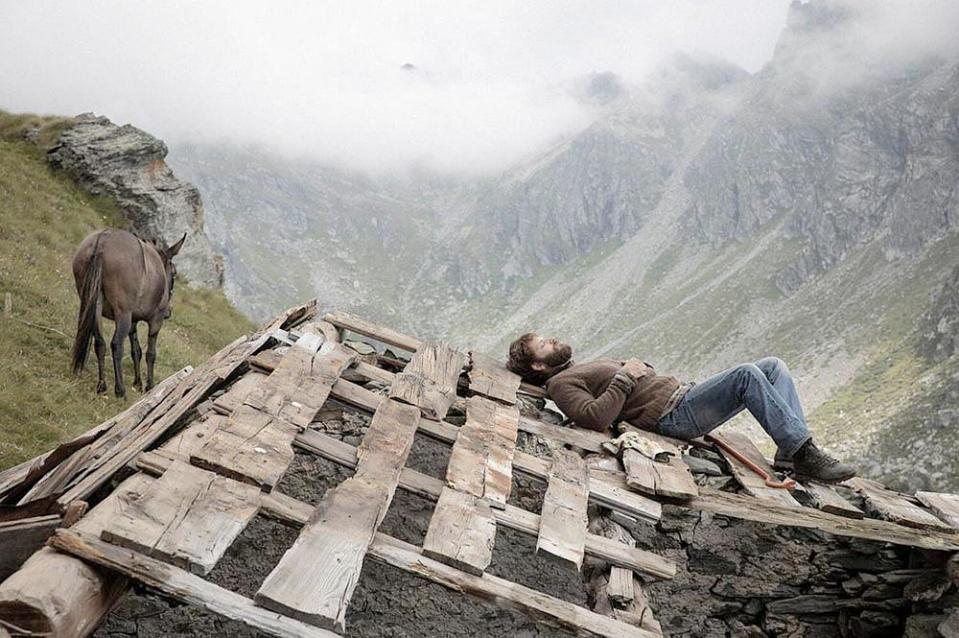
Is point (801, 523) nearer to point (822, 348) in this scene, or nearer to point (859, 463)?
point (859, 463)

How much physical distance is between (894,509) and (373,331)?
5.76 metres

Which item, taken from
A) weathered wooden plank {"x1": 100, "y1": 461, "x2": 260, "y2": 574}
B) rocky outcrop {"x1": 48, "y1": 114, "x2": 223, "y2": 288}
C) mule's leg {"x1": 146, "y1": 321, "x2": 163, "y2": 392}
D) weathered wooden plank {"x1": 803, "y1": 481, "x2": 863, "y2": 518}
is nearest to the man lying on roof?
weathered wooden plank {"x1": 803, "y1": 481, "x2": 863, "y2": 518}

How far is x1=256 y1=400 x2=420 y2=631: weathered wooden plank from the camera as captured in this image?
3.09 metres

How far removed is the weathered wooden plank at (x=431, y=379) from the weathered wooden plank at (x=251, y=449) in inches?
52.1

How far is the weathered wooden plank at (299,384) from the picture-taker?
16.9 ft

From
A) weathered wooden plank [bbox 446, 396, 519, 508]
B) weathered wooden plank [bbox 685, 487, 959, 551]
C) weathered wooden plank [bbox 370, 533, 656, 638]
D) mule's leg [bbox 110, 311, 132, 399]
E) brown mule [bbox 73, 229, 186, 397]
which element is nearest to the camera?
weathered wooden plank [bbox 370, 533, 656, 638]

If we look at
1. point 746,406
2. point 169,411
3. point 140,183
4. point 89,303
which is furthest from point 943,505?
point 140,183

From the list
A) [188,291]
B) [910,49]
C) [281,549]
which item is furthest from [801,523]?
[910,49]

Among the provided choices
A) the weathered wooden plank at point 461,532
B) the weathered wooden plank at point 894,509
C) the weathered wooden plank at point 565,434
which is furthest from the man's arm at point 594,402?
the weathered wooden plank at point 894,509

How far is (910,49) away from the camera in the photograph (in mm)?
156750

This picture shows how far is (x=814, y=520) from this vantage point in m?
5.59

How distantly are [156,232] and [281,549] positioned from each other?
18.0 m

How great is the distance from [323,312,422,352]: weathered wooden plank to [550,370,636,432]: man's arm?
6.11ft

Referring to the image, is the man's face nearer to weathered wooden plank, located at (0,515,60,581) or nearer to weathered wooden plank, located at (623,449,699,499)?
weathered wooden plank, located at (623,449,699,499)
